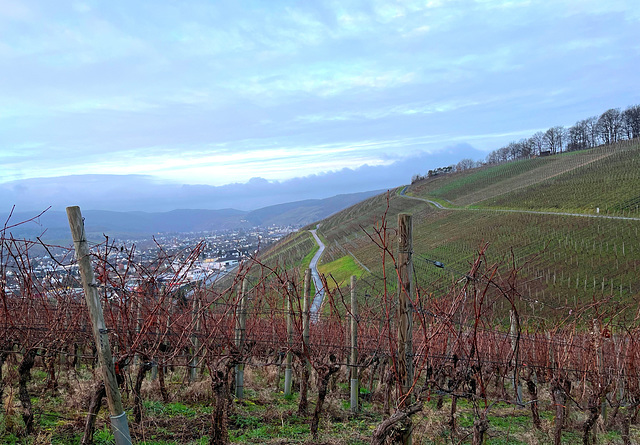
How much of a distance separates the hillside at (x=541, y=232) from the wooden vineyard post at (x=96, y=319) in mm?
2999

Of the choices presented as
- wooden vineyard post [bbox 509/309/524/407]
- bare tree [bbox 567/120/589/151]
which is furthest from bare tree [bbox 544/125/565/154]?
wooden vineyard post [bbox 509/309/524/407]

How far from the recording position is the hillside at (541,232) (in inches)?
916

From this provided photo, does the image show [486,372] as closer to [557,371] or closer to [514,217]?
[557,371]

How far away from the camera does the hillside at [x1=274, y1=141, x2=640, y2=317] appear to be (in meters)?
23.3

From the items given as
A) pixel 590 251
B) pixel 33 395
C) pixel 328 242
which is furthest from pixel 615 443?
pixel 328 242

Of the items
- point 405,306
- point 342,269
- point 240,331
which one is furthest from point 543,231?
point 405,306

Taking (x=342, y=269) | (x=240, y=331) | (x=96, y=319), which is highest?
(x=96, y=319)

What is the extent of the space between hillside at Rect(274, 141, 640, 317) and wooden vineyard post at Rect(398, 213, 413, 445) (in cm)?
143

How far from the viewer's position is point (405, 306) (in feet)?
12.0

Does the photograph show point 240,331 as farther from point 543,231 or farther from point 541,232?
point 543,231

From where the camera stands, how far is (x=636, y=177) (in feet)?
149

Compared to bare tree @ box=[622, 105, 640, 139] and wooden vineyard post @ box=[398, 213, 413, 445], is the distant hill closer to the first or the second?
wooden vineyard post @ box=[398, 213, 413, 445]

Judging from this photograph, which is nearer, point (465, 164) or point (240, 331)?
point (240, 331)

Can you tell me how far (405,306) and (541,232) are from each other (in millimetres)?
35560
